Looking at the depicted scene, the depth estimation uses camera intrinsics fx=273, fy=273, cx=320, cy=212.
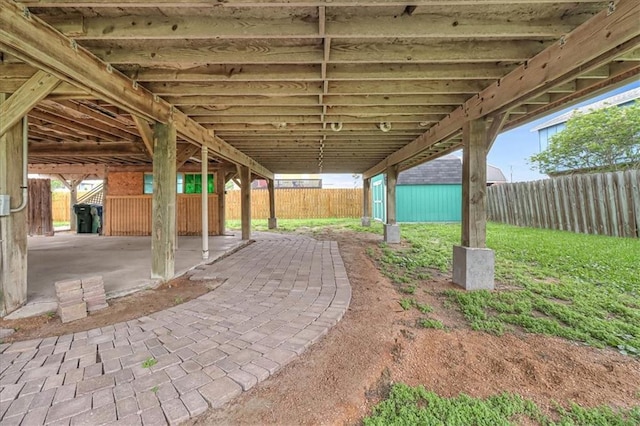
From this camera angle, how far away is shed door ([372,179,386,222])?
1418 centimetres

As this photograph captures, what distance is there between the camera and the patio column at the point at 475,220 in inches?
137

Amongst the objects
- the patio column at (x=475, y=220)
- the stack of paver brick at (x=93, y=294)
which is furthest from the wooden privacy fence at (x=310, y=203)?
the stack of paver brick at (x=93, y=294)

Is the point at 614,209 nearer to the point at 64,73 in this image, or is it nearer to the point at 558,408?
the point at 558,408

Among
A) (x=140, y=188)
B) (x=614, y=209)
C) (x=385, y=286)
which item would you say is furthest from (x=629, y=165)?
(x=140, y=188)

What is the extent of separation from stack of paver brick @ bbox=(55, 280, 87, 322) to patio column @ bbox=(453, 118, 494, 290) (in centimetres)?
417

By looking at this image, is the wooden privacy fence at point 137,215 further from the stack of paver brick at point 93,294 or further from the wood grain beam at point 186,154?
the stack of paver brick at point 93,294

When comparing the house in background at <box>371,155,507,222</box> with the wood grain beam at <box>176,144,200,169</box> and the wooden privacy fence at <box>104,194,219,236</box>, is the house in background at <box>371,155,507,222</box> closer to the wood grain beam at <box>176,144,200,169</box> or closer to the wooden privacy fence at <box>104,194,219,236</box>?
the wooden privacy fence at <box>104,194,219,236</box>

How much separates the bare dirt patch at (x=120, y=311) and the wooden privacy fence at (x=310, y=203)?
13.0 m

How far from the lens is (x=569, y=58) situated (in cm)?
217

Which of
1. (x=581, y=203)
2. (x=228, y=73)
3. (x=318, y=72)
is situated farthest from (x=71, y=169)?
(x=581, y=203)

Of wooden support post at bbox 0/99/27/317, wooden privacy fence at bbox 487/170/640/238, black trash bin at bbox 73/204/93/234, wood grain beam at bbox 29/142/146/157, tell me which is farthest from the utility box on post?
wooden privacy fence at bbox 487/170/640/238

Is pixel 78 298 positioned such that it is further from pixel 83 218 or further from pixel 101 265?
pixel 83 218

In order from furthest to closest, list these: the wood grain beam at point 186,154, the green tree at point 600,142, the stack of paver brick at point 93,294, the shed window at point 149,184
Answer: the green tree at point 600,142
the shed window at point 149,184
the wood grain beam at point 186,154
the stack of paver brick at point 93,294

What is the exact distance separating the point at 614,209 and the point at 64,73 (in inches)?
406
